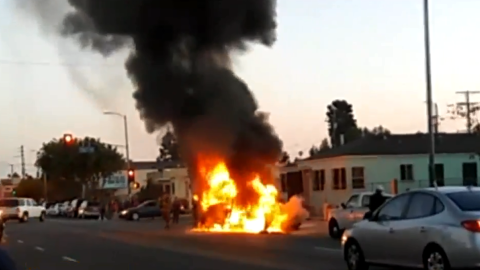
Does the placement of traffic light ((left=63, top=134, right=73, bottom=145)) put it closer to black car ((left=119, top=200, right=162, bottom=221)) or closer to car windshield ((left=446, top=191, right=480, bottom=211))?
black car ((left=119, top=200, right=162, bottom=221))

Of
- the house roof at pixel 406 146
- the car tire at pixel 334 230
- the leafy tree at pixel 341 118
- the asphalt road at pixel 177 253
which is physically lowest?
the asphalt road at pixel 177 253

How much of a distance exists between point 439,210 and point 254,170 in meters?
27.9

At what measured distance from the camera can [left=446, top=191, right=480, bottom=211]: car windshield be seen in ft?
44.9

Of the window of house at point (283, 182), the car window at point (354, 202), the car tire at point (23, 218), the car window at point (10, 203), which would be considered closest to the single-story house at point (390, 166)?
the window of house at point (283, 182)

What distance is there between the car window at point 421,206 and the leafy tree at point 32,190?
11335 cm

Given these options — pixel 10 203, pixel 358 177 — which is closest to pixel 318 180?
pixel 358 177

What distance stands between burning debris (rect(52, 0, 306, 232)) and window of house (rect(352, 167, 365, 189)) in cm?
1387

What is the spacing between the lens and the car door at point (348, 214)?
95.1ft

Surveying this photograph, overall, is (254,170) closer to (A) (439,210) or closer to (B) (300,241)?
(B) (300,241)

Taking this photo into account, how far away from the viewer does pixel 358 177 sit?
183ft

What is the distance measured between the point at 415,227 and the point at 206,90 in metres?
27.3

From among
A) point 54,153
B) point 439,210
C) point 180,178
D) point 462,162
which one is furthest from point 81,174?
point 439,210

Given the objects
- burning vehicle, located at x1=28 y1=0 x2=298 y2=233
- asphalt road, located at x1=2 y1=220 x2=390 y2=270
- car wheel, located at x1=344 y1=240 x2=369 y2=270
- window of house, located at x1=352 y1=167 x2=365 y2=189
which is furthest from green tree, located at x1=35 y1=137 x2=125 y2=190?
car wheel, located at x1=344 y1=240 x2=369 y2=270

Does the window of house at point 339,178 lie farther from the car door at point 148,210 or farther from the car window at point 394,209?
the car window at point 394,209
